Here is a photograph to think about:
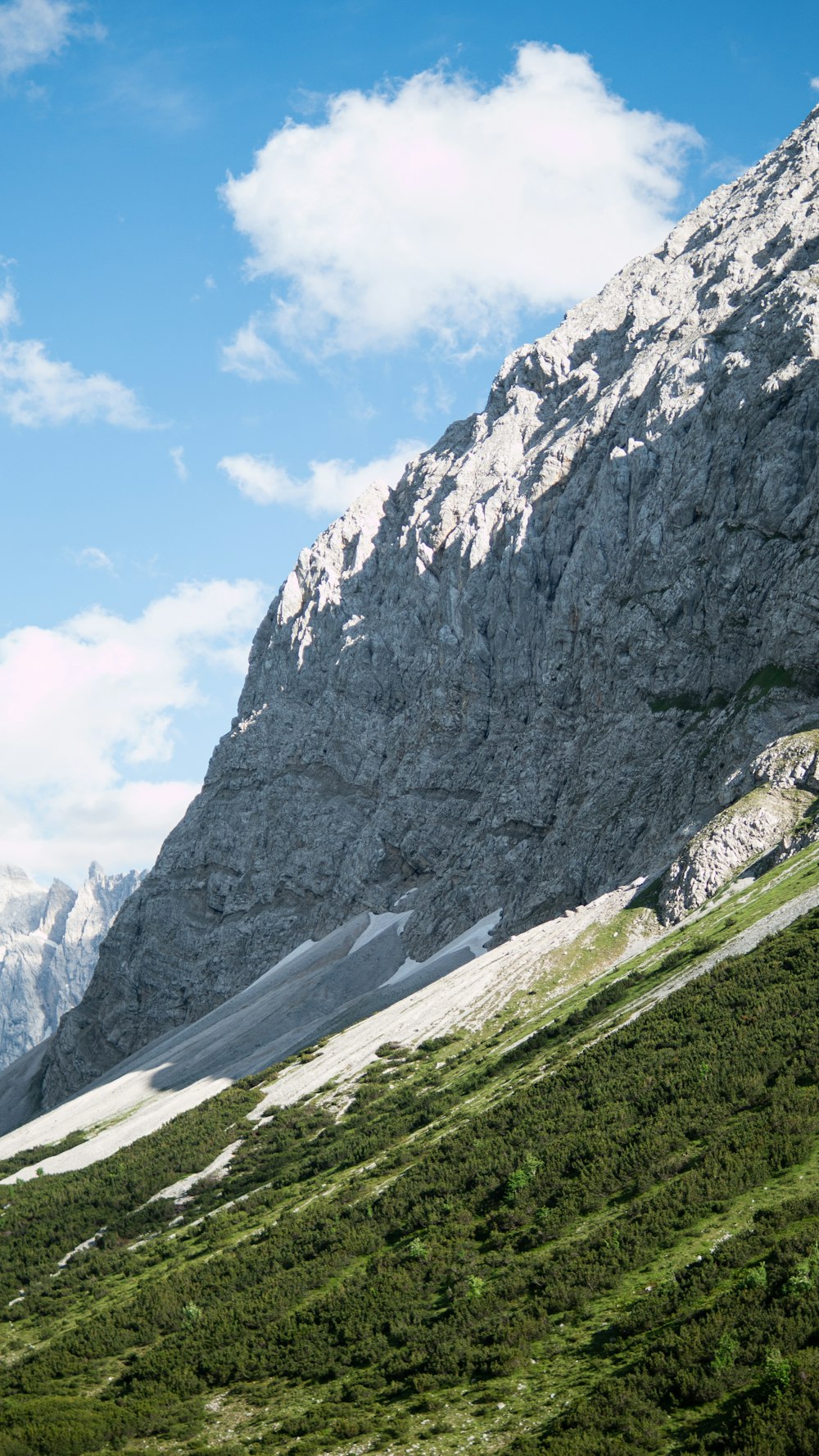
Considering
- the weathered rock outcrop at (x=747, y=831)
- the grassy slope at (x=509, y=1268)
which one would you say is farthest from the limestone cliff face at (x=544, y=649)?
the grassy slope at (x=509, y=1268)

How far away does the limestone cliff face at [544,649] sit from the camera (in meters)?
113

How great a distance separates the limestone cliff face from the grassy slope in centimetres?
4424

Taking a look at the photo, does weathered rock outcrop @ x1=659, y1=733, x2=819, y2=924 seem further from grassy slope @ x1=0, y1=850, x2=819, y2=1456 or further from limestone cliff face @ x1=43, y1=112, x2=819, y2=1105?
grassy slope @ x1=0, y1=850, x2=819, y2=1456

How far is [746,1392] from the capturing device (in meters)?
21.5

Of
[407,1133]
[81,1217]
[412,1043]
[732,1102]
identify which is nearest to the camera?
[732,1102]

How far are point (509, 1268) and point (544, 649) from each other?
110 metres

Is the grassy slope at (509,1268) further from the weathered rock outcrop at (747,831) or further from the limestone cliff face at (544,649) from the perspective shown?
the limestone cliff face at (544,649)

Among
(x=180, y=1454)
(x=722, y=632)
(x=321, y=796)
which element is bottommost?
(x=180, y=1454)

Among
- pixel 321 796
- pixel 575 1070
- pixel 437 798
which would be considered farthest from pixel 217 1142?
pixel 321 796

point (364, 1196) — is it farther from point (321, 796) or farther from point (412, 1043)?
point (321, 796)

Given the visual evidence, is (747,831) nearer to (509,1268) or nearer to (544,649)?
(509,1268)

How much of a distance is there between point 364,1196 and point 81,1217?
29.3 m

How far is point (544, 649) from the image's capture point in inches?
5527

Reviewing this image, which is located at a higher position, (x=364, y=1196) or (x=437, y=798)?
(x=437, y=798)
